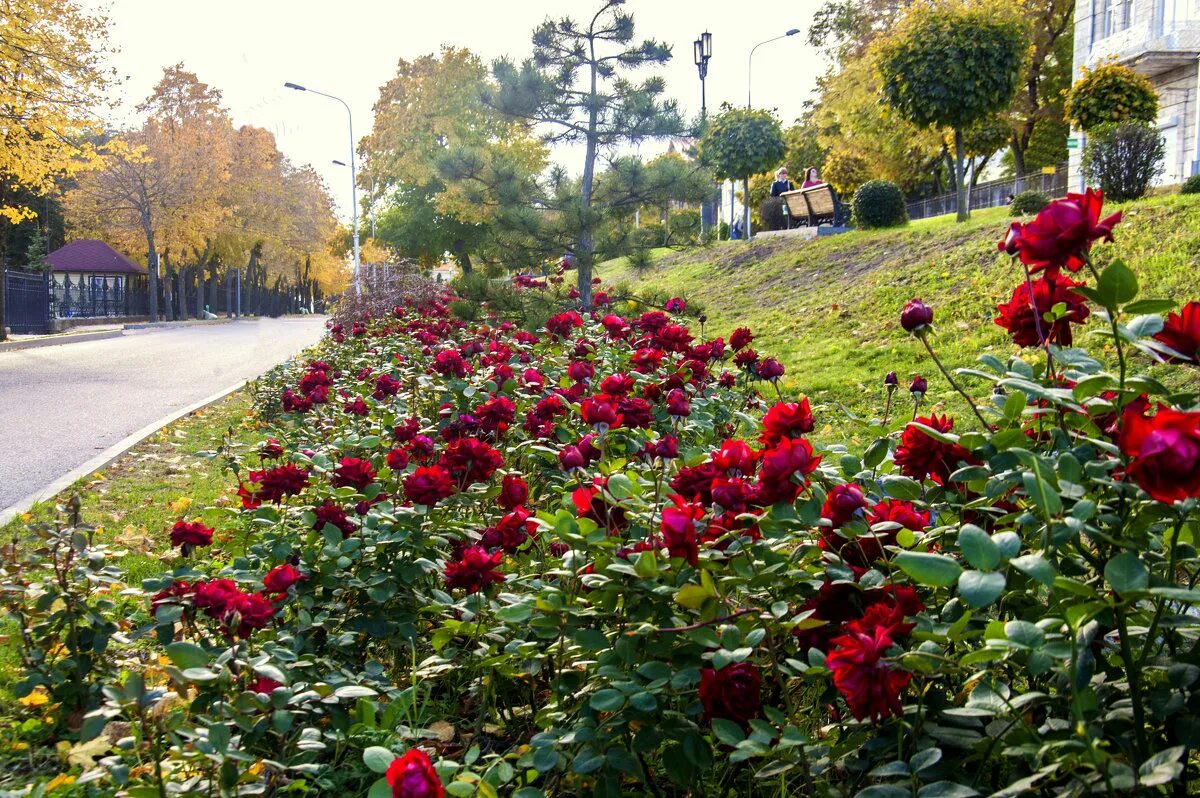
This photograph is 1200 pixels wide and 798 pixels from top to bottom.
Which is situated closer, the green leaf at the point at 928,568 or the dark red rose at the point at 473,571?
the green leaf at the point at 928,568

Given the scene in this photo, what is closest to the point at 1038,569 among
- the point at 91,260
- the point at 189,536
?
the point at 189,536

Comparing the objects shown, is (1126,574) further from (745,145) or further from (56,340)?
(745,145)

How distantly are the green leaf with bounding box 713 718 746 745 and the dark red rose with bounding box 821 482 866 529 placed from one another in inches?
15.5

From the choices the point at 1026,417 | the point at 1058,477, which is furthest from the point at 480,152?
the point at 1058,477

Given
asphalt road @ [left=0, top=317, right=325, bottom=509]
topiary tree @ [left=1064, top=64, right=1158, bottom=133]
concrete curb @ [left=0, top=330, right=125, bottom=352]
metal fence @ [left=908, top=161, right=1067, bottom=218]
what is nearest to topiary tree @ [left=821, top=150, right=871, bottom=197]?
metal fence @ [left=908, top=161, right=1067, bottom=218]

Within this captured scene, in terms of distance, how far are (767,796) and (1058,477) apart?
39.0 inches

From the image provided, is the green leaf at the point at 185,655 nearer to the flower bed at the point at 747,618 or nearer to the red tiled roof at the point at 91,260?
the flower bed at the point at 747,618

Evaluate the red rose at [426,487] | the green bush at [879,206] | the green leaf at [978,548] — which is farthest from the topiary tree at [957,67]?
the green leaf at [978,548]

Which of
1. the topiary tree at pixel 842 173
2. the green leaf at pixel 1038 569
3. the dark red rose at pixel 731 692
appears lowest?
the dark red rose at pixel 731 692

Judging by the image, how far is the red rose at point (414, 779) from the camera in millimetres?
1196

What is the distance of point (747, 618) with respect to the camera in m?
1.80

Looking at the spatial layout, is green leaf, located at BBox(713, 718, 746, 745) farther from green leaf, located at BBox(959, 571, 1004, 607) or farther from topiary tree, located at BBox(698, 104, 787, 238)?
topiary tree, located at BBox(698, 104, 787, 238)

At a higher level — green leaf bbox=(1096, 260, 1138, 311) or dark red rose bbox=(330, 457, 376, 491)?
green leaf bbox=(1096, 260, 1138, 311)

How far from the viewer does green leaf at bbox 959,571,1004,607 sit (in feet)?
3.73
